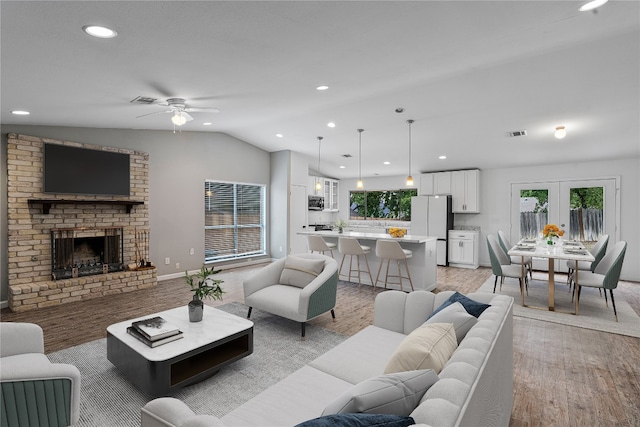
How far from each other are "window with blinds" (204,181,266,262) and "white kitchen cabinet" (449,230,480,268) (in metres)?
4.47

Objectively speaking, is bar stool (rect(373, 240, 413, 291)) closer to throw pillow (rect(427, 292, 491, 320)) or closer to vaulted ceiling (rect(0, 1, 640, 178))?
vaulted ceiling (rect(0, 1, 640, 178))

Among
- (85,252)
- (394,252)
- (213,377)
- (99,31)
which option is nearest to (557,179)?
(394,252)

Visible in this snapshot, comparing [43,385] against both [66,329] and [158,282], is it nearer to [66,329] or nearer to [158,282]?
[66,329]

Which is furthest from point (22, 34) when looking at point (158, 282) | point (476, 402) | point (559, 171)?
point (559, 171)

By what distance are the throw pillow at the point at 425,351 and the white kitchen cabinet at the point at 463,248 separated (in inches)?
244

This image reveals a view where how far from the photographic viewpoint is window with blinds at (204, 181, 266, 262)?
6774 mm

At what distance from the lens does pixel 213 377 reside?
2596 millimetres

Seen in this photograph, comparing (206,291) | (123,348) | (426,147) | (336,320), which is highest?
(426,147)

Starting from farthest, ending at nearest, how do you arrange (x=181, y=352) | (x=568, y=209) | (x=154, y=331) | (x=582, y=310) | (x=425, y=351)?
(x=568, y=209) → (x=582, y=310) → (x=154, y=331) → (x=181, y=352) → (x=425, y=351)

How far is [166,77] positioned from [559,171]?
7.40 meters

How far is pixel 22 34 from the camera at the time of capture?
2.06 meters

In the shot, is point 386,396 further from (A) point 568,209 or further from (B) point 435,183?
(A) point 568,209

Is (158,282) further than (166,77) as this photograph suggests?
Yes

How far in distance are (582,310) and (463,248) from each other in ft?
10.1
